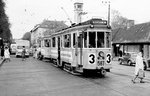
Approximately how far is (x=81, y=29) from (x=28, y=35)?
523 feet

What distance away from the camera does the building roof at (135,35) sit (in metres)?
38.9

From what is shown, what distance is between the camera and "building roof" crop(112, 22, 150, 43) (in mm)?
38897

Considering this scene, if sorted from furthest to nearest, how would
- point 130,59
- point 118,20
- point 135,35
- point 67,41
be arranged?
point 118,20, point 135,35, point 130,59, point 67,41

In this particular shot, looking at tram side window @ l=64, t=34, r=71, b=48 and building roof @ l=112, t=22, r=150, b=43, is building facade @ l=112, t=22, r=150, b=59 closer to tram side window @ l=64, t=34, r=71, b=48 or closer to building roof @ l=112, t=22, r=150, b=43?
building roof @ l=112, t=22, r=150, b=43

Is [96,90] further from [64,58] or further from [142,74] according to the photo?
[64,58]

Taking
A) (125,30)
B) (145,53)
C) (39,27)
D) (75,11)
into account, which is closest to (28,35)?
(39,27)

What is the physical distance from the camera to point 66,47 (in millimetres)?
19047

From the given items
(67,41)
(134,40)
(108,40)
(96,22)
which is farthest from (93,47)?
(134,40)

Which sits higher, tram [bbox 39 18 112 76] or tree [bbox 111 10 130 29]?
tree [bbox 111 10 130 29]

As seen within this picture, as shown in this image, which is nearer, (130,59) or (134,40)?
(130,59)

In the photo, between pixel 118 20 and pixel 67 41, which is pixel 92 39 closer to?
pixel 67 41

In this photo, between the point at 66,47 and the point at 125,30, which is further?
the point at 125,30

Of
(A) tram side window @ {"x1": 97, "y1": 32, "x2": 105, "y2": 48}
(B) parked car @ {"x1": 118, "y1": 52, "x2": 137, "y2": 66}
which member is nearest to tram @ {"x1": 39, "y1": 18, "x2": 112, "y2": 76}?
(A) tram side window @ {"x1": 97, "y1": 32, "x2": 105, "y2": 48}

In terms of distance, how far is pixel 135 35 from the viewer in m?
42.4
